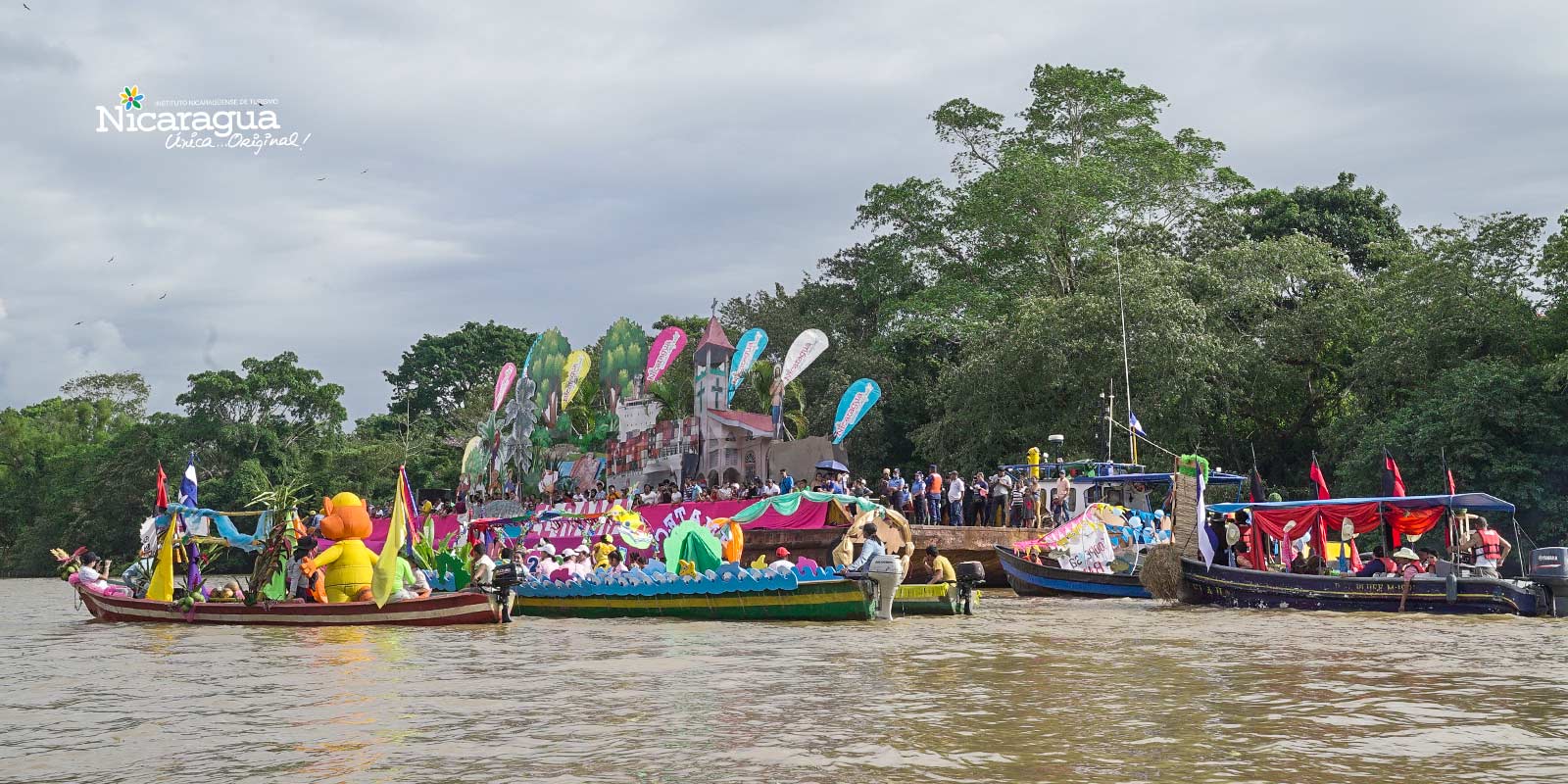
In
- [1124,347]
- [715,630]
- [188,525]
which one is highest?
[1124,347]

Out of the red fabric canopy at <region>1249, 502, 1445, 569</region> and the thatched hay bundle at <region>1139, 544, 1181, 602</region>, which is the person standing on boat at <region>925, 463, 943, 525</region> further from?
the red fabric canopy at <region>1249, 502, 1445, 569</region>

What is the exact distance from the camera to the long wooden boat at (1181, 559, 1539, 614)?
2139cm

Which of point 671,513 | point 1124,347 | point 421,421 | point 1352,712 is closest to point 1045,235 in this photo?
point 1124,347

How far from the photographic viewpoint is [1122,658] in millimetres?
14820

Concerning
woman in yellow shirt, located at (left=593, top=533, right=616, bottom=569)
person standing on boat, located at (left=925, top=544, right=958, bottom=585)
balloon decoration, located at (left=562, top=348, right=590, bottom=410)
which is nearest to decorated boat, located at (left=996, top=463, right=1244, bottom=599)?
person standing on boat, located at (left=925, top=544, right=958, bottom=585)

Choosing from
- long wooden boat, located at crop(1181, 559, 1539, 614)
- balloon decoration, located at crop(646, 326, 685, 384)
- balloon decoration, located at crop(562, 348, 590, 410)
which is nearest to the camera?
long wooden boat, located at crop(1181, 559, 1539, 614)

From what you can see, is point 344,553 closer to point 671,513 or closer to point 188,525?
point 188,525

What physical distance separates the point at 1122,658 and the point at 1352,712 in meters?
4.37

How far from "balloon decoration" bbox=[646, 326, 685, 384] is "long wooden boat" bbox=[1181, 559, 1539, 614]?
1779 cm

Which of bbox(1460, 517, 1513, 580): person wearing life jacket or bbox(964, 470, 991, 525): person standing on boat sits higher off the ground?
bbox(964, 470, 991, 525): person standing on boat

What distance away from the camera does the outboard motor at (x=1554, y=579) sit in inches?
829

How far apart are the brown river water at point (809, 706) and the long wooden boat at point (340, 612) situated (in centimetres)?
134

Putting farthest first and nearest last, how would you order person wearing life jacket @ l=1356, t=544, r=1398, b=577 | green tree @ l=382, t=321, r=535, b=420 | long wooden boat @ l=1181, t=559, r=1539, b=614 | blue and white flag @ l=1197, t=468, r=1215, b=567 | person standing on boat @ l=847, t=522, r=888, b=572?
green tree @ l=382, t=321, r=535, b=420, blue and white flag @ l=1197, t=468, r=1215, b=567, person wearing life jacket @ l=1356, t=544, r=1398, b=577, long wooden boat @ l=1181, t=559, r=1539, b=614, person standing on boat @ l=847, t=522, r=888, b=572

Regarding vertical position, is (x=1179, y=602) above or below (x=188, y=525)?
below
